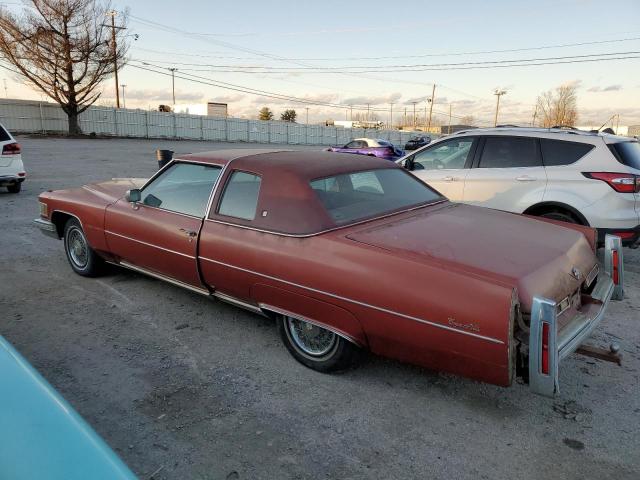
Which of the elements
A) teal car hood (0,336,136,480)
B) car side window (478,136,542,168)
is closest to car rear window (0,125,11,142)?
car side window (478,136,542,168)

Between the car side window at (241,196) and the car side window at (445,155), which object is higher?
the car side window at (445,155)

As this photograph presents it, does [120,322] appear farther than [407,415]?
Yes

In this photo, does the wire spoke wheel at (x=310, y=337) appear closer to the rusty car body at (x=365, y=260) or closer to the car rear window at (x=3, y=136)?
the rusty car body at (x=365, y=260)

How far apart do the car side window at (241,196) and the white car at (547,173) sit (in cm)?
345

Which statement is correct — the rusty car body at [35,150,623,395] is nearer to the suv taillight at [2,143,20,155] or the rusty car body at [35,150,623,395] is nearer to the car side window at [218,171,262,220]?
the car side window at [218,171,262,220]

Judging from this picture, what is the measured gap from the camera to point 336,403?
112 inches

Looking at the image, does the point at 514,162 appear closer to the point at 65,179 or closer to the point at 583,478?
the point at 583,478

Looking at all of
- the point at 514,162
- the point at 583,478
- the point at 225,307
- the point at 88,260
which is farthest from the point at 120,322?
the point at 514,162

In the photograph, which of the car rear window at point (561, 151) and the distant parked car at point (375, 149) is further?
the distant parked car at point (375, 149)

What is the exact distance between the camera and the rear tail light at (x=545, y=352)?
2258 mm

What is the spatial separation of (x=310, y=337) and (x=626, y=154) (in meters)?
4.30

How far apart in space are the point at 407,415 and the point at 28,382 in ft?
6.26

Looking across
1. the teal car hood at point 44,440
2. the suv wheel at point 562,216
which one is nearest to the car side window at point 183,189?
the teal car hood at point 44,440

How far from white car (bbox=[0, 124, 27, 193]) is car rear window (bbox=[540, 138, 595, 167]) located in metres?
9.85
